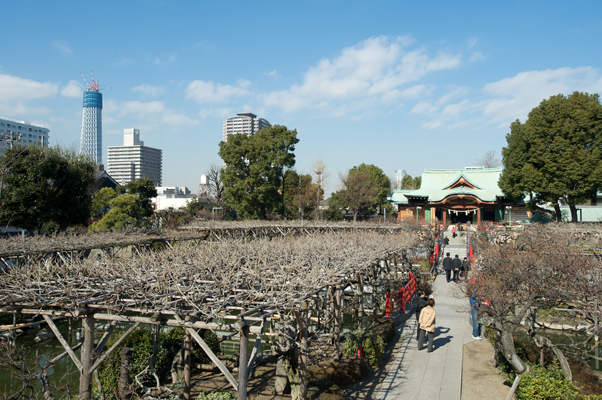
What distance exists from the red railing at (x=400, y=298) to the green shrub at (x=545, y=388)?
6441 millimetres

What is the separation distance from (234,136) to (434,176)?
2357cm

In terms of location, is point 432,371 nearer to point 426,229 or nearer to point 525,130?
point 426,229

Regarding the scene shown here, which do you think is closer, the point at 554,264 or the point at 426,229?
the point at 554,264

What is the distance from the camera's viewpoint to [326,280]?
798 centimetres

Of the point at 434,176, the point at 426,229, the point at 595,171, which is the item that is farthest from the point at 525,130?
Answer: the point at 434,176

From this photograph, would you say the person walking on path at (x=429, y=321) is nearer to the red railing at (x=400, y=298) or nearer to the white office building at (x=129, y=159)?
the red railing at (x=400, y=298)

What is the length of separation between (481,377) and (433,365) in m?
1.14

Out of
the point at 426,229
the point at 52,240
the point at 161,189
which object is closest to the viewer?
the point at 52,240

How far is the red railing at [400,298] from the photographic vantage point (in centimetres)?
1393

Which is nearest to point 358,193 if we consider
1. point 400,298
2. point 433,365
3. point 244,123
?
point 400,298

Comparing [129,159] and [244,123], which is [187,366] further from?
[244,123]

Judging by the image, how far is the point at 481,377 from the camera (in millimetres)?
9219

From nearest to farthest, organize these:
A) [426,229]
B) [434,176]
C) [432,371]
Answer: [432,371] < [426,229] < [434,176]

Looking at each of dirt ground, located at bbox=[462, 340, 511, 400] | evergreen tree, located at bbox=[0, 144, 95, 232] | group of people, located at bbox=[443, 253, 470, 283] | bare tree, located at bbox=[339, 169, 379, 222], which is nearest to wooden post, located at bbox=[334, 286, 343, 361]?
dirt ground, located at bbox=[462, 340, 511, 400]
